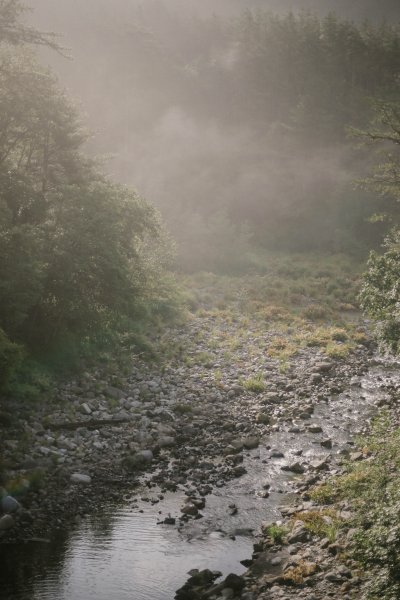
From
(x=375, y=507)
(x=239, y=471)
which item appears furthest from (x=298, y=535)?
(x=239, y=471)

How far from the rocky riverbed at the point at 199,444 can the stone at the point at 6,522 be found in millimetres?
20

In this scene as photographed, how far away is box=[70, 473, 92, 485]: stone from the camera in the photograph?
46.0ft

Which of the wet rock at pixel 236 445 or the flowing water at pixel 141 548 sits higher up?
the wet rock at pixel 236 445

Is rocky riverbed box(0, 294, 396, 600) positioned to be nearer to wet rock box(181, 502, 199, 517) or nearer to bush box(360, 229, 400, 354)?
wet rock box(181, 502, 199, 517)

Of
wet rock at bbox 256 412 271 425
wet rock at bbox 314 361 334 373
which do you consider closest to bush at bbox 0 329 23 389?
wet rock at bbox 256 412 271 425

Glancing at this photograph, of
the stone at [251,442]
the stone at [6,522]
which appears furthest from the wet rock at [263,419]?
the stone at [6,522]

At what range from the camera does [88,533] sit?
39.6 ft

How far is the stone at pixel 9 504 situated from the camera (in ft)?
40.5

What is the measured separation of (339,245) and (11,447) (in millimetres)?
46789

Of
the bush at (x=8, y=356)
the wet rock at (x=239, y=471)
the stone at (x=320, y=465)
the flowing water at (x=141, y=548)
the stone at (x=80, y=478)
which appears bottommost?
the flowing water at (x=141, y=548)

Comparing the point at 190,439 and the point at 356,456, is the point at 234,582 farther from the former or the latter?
the point at 190,439

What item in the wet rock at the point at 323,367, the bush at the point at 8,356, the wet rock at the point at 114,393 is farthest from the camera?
the wet rock at the point at 323,367

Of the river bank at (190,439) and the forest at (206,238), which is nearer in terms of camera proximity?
the river bank at (190,439)

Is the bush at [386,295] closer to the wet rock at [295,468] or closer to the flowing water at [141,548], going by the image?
the wet rock at [295,468]
